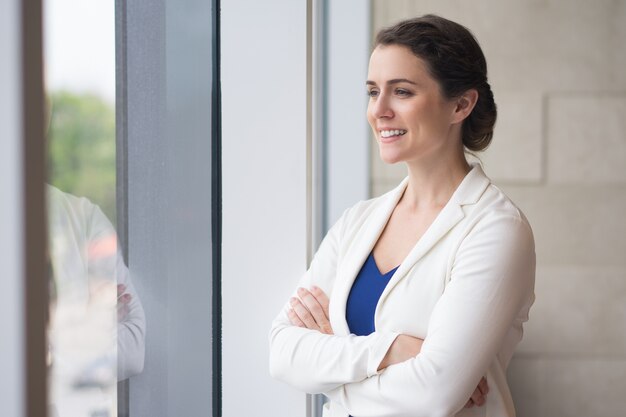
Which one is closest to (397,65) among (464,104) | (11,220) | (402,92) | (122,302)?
(402,92)

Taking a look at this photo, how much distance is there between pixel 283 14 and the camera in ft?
6.29

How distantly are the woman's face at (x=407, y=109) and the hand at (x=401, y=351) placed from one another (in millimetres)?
422

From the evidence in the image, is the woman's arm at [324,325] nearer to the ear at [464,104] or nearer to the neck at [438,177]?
the neck at [438,177]

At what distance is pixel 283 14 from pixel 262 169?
17.2 inches

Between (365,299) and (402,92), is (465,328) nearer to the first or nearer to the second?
(365,299)

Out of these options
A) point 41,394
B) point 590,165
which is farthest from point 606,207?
point 41,394

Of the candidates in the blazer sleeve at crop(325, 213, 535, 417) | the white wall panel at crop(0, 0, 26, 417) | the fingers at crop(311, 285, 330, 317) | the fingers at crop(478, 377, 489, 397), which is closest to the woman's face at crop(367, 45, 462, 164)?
the blazer sleeve at crop(325, 213, 535, 417)

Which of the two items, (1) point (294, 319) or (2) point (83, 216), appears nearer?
(2) point (83, 216)

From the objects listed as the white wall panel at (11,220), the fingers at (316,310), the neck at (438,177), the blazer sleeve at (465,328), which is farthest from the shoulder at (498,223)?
the white wall panel at (11,220)

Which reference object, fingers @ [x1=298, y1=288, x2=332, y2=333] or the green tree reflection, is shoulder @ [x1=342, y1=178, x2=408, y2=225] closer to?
fingers @ [x1=298, y1=288, x2=332, y2=333]

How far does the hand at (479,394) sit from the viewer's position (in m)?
1.44

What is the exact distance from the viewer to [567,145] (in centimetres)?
224

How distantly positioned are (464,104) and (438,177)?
0.18 metres

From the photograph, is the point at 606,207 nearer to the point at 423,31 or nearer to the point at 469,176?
the point at 469,176
